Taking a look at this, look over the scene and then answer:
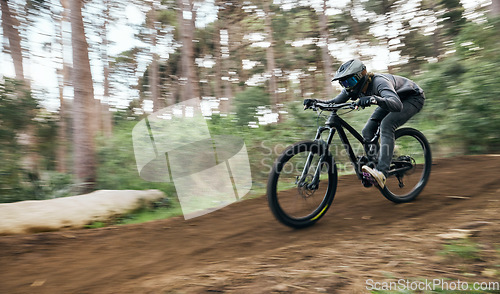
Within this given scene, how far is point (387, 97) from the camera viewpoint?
3.79m

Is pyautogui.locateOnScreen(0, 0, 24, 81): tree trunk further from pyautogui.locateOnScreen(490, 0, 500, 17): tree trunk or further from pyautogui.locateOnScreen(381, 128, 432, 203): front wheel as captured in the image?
pyautogui.locateOnScreen(490, 0, 500, 17): tree trunk

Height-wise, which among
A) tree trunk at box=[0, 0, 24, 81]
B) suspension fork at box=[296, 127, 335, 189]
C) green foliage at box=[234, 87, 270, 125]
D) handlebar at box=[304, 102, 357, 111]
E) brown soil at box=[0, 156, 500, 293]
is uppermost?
tree trunk at box=[0, 0, 24, 81]

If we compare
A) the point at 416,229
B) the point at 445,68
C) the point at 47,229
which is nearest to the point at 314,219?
the point at 416,229

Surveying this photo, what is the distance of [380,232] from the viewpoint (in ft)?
11.4

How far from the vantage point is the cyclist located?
12.5ft

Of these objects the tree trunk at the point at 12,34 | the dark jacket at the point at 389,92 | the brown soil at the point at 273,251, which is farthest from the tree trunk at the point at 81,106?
the dark jacket at the point at 389,92

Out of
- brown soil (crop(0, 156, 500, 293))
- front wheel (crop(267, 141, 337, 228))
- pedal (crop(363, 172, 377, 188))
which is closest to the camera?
brown soil (crop(0, 156, 500, 293))

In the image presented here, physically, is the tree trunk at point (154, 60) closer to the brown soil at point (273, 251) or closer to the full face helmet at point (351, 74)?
the brown soil at point (273, 251)

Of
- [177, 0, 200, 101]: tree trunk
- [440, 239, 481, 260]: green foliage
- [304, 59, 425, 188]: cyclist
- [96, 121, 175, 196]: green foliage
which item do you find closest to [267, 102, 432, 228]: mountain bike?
[304, 59, 425, 188]: cyclist

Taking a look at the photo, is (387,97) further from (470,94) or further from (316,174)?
(470,94)

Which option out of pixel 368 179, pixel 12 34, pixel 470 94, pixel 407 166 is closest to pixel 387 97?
pixel 368 179

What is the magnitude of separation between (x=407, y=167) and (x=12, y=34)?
12.7 m

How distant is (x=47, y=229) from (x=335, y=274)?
4.35 m

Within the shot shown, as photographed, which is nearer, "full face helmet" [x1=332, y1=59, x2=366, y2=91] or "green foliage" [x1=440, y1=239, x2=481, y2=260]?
"green foliage" [x1=440, y1=239, x2=481, y2=260]
